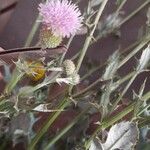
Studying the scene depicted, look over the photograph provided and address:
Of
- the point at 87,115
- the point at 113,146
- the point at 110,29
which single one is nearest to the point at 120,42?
the point at 110,29

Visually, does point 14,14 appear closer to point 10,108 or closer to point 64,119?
point 64,119

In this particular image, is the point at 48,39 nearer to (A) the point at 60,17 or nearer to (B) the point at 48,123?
(A) the point at 60,17

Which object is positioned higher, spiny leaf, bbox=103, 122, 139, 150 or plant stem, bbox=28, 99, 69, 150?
plant stem, bbox=28, 99, 69, 150

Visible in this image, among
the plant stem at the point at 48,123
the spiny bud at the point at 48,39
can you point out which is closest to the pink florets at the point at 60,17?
the spiny bud at the point at 48,39

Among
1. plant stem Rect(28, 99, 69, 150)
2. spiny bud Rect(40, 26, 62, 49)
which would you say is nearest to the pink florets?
spiny bud Rect(40, 26, 62, 49)

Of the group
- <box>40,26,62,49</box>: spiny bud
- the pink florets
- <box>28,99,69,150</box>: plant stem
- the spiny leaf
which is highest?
the pink florets

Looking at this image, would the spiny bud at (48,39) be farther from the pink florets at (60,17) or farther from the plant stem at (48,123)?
the plant stem at (48,123)

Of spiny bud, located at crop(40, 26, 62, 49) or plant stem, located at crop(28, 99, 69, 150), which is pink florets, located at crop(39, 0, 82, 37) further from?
plant stem, located at crop(28, 99, 69, 150)
